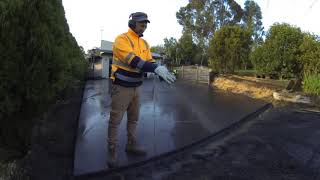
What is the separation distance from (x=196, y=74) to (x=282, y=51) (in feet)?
20.9

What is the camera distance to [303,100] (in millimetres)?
11133

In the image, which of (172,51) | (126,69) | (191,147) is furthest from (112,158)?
(172,51)

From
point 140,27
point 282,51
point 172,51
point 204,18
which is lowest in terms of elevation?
point 140,27

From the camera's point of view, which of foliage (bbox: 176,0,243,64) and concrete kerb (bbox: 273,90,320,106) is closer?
concrete kerb (bbox: 273,90,320,106)

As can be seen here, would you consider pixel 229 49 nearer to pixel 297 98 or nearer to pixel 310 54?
pixel 310 54

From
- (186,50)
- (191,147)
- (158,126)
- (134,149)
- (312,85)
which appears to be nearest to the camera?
(134,149)

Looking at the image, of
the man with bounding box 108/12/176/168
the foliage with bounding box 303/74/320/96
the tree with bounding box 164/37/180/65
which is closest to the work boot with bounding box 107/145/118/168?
the man with bounding box 108/12/176/168

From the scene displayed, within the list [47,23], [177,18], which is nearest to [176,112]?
[47,23]

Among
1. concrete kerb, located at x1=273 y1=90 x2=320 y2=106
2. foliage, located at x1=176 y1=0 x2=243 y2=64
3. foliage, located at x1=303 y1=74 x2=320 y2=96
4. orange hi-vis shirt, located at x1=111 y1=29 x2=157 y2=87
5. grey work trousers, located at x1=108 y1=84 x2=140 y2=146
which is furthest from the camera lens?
foliage, located at x1=176 y1=0 x2=243 y2=64

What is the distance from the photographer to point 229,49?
19.6 metres

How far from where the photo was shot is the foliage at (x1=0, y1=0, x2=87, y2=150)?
418 cm

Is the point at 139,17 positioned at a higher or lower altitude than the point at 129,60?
higher

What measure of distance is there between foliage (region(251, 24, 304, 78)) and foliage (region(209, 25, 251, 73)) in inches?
148

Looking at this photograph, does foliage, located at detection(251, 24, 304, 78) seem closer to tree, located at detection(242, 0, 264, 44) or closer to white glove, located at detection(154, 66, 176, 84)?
white glove, located at detection(154, 66, 176, 84)
